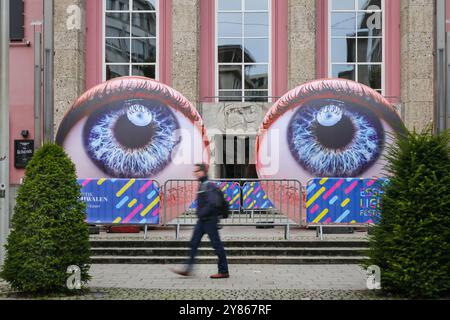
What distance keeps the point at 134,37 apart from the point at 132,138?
807 cm

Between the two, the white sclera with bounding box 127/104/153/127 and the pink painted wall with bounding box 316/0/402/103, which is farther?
the pink painted wall with bounding box 316/0/402/103

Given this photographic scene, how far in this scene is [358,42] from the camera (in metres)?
23.1

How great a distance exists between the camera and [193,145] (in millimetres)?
16234

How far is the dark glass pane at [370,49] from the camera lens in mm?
23062

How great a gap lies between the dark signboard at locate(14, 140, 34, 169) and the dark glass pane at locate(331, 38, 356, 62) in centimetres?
1038

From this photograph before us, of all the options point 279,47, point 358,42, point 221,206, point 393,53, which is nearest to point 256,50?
point 279,47

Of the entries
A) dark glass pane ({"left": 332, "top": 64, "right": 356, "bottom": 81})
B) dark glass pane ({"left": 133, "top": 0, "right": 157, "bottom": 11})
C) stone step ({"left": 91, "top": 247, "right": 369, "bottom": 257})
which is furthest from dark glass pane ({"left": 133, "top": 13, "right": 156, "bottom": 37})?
stone step ({"left": 91, "top": 247, "right": 369, "bottom": 257})

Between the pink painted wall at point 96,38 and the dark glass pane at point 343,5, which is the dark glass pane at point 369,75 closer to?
the dark glass pane at point 343,5

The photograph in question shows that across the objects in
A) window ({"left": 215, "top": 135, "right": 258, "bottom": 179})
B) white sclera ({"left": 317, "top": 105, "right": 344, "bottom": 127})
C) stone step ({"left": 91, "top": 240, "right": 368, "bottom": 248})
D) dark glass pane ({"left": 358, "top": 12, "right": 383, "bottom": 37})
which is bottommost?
stone step ({"left": 91, "top": 240, "right": 368, "bottom": 248})

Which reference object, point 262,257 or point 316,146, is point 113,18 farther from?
point 262,257

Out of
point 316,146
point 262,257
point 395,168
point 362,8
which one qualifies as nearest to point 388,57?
point 362,8

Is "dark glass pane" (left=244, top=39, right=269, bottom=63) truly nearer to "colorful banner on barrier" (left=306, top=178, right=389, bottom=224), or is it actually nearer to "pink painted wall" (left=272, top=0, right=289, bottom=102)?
"pink painted wall" (left=272, top=0, right=289, bottom=102)

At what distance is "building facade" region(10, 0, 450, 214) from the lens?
2253 centimetres

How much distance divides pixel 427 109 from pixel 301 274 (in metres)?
12.0
